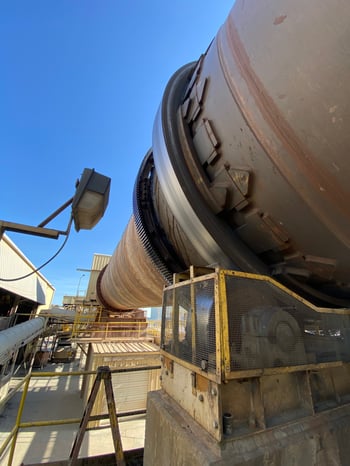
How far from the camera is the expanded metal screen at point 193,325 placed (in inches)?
43.5

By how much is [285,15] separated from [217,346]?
1352mm

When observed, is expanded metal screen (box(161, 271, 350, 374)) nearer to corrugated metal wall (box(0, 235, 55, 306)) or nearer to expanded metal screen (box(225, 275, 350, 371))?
expanded metal screen (box(225, 275, 350, 371))

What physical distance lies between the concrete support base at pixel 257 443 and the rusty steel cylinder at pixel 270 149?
0.72 m

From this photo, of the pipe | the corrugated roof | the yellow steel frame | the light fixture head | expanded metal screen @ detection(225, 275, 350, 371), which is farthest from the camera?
the corrugated roof

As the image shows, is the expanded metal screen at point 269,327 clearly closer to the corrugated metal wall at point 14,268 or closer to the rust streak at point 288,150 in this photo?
the rust streak at point 288,150

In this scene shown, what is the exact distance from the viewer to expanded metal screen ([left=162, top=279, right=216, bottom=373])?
3.62 feet

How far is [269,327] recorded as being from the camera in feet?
3.74

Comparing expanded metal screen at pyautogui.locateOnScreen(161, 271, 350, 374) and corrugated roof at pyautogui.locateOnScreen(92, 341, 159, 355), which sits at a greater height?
expanded metal screen at pyautogui.locateOnScreen(161, 271, 350, 374)

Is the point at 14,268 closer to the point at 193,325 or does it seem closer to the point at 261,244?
the point at 193,325

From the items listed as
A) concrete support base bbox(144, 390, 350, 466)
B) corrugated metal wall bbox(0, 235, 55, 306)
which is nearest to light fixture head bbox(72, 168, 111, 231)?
concrete support base bbox(144, 390, 350, 466)

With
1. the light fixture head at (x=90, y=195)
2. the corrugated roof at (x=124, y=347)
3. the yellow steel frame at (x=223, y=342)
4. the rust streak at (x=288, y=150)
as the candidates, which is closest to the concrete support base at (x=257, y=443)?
Result: the yellow steel frame at (x=223, y=342)

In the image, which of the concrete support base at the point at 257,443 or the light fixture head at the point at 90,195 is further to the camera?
the light fixture head at the point at 90,195

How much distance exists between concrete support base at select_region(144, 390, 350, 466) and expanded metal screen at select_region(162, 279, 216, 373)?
287mm

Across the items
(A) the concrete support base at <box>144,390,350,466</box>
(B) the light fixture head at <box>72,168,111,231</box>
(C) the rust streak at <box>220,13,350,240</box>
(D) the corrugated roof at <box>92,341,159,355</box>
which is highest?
(B) the light fixture head at <box>72,168,111,231</box>
